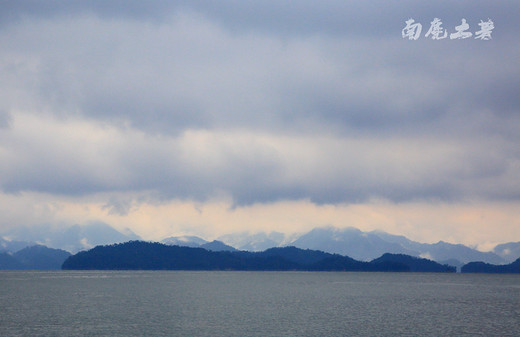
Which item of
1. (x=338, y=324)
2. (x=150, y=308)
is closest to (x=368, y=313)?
(x=338, y=324)

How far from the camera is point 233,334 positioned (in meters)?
94.8

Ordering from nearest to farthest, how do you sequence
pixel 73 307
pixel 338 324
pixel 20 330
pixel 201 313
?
pixel 20 330, pixel 338 324, pixel 201 313, pixel 73 307

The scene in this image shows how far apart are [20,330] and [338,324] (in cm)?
6283

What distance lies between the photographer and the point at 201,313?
12781cm

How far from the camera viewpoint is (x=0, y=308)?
134125mm

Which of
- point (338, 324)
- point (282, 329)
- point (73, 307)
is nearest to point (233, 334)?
point (282, 329)

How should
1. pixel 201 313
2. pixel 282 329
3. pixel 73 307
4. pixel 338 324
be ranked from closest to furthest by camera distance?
pixel 282 329
pixel 338 324
pixel 201 313
pixel 73 307

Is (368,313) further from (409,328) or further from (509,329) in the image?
(509,329)

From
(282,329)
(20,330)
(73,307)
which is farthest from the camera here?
(73,307)

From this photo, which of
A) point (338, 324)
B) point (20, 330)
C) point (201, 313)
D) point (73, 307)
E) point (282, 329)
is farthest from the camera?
point (73, 307)

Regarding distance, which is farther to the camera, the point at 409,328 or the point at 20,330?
the point at 409,328

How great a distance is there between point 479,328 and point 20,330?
90.0 m

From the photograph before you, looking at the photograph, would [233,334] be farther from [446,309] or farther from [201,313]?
[446,309]

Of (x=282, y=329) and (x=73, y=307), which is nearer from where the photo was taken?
(x=282, y=329)
